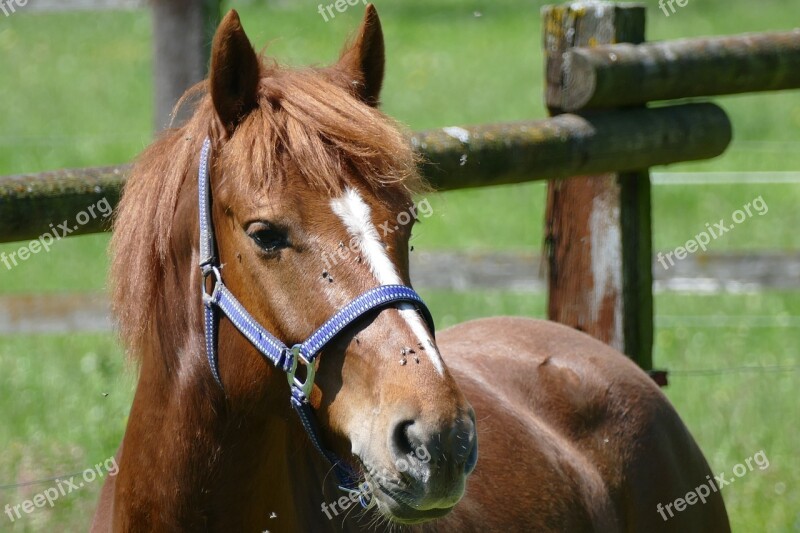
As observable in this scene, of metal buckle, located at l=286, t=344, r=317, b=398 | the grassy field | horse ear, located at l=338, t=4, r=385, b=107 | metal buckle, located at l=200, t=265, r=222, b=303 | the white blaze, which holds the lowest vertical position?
the grassy field

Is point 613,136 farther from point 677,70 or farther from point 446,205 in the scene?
point 446,205

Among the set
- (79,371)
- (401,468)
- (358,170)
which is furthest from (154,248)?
(79,371)

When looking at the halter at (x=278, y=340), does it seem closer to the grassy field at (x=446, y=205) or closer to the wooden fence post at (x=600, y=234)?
the grassy field at (x=446, y=205)

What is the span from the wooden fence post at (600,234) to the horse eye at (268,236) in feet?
6.28

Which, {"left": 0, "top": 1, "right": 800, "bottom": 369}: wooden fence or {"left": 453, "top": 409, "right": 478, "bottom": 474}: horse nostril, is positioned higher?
{"left": 453, "top": 409, "right": 478, "bottom": 474}: horse nostril

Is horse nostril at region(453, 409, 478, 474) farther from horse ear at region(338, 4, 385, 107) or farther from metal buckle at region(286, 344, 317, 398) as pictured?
horse ear at region(338, 4, 385, 107)

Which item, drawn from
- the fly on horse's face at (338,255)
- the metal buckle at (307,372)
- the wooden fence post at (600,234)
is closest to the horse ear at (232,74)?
the fly on horse's face at (338,255)

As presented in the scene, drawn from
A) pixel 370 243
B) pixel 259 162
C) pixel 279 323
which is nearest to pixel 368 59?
pixel 259 162

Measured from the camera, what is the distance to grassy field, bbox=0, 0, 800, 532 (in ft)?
17.4

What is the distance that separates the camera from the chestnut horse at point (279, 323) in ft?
6.78

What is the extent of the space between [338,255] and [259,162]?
0.84 feet

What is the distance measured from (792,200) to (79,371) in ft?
28.4

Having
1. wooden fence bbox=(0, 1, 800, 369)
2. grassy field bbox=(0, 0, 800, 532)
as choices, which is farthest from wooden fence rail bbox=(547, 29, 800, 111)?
grassy field bbox=(0, 0, 800, 532)

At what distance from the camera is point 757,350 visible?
7.52 m
